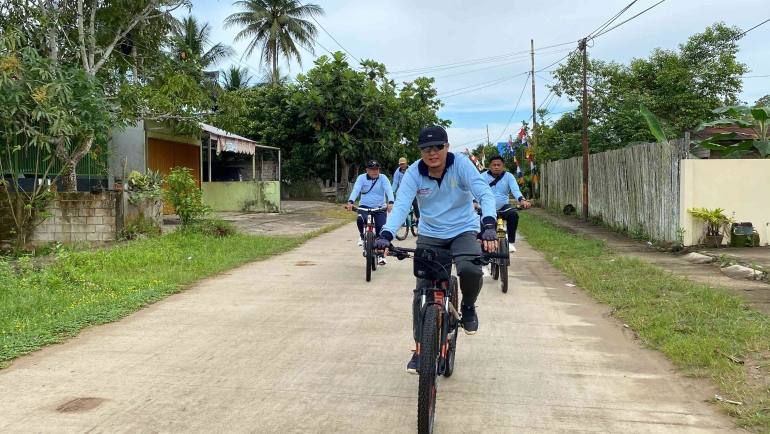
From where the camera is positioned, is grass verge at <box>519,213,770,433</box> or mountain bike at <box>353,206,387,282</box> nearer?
grass verge at <box>519,213,770,433</box>

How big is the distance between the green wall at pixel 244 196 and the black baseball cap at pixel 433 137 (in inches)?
688

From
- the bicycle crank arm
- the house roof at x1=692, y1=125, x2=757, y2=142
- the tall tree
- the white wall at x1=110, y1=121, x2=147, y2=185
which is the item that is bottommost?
the bicycle crank arm

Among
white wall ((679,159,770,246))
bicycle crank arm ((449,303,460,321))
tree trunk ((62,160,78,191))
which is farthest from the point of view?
tree trunk ((62,160,78,191))

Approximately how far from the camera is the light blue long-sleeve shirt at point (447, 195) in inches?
167

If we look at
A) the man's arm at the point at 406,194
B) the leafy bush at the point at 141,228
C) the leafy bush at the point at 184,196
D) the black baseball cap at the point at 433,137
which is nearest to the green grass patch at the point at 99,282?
the leafy bush at the point at 141,228

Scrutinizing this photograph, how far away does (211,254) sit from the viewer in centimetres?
1065

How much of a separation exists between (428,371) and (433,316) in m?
0.37

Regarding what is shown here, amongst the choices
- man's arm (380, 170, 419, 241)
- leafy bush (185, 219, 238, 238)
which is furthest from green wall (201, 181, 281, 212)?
man's arm (380, 170, 419, 241)

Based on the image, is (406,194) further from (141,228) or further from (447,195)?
(141,228)

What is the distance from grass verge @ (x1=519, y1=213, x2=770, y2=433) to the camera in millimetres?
4215

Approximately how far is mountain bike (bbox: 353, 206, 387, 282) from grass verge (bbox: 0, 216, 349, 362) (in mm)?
2204

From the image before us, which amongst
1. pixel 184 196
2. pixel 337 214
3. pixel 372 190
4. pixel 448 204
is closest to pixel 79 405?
pixel 448 204

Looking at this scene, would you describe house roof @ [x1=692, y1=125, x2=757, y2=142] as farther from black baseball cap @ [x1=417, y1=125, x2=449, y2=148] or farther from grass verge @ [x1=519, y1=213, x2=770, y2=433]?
black baseball cap @ [x1=417, y1=125, x2=449, y2=148]

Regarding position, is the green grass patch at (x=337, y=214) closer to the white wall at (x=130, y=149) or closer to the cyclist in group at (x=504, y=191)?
the white wall at (x=130, y=149)
